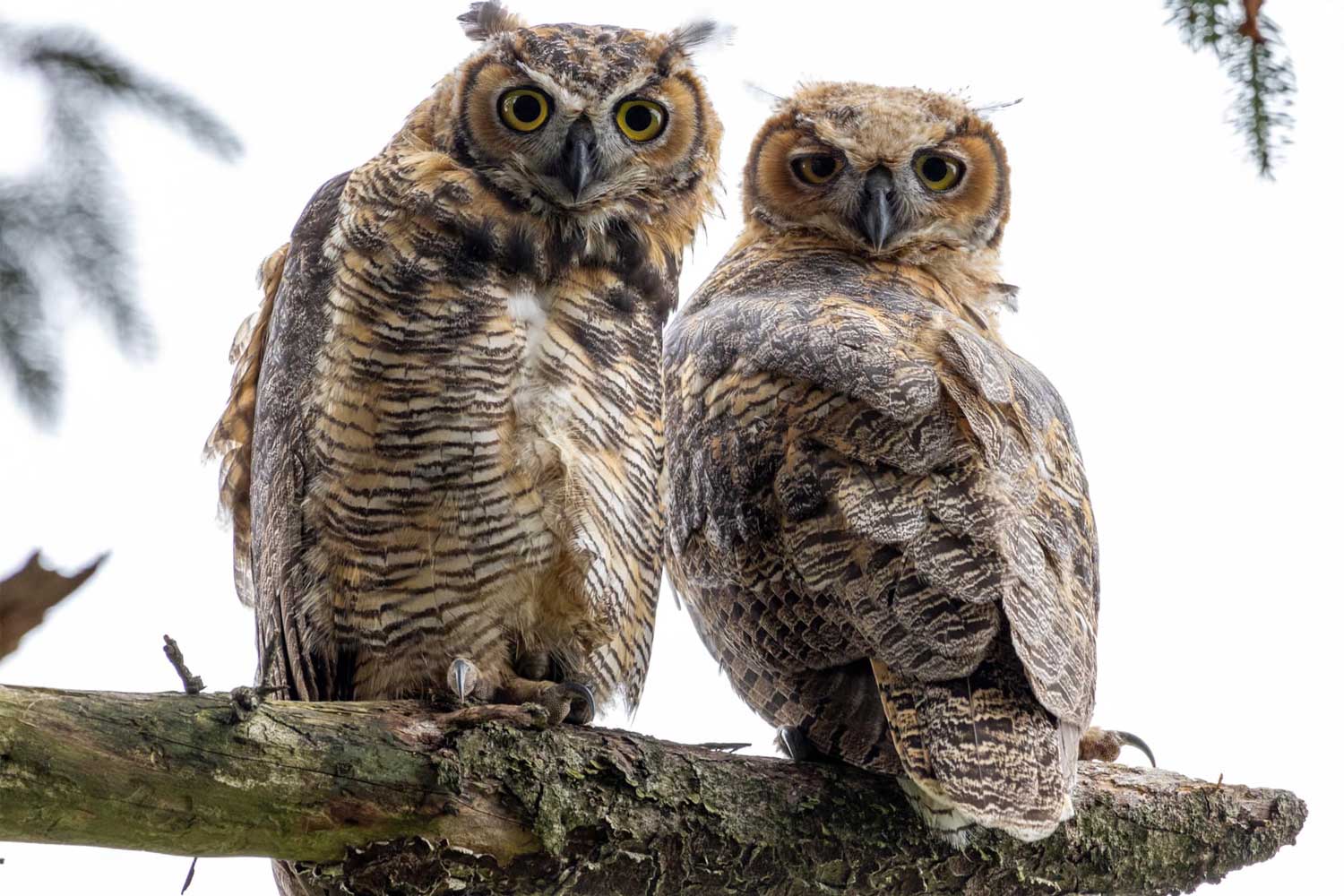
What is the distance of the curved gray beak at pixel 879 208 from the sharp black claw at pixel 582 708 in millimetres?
1119

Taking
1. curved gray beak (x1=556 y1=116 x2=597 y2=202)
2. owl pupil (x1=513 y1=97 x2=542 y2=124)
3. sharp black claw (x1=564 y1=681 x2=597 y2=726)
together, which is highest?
owl pupil (x1=513 y1=97 x2=542 y2=124)

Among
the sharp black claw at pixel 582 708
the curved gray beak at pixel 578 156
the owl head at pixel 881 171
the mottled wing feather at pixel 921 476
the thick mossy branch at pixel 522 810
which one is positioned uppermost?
the owl head at pixel 881 171

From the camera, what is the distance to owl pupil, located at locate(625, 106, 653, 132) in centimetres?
214

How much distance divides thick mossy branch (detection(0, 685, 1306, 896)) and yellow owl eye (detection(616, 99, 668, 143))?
885 millimetres

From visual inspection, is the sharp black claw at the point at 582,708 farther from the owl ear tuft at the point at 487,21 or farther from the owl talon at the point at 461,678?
the owl ear tuft at the point at 487,21

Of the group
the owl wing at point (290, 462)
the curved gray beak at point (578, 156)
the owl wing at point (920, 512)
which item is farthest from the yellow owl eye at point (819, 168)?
the owl wing at point (290, 462)

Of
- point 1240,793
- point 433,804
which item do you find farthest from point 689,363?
point 1240,793

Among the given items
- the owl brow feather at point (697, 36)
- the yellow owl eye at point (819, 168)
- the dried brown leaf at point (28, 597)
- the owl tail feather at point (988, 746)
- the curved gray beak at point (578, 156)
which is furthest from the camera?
the yellow owl eye at point (819, 168)

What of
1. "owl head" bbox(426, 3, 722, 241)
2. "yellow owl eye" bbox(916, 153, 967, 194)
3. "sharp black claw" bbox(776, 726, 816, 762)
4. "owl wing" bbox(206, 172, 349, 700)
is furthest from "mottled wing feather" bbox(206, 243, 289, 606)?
"yellow owl eye" bbox(916, 153, 967, 194)

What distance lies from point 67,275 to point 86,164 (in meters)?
0.11

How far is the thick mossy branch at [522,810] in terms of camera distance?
4.64ft

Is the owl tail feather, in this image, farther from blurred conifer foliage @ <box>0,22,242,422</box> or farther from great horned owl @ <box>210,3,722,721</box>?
blurred conifer foliage @ <box>0,22,242,422</box>

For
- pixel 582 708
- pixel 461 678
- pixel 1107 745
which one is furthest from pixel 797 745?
pixel 1107 745

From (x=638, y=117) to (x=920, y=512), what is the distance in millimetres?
727
